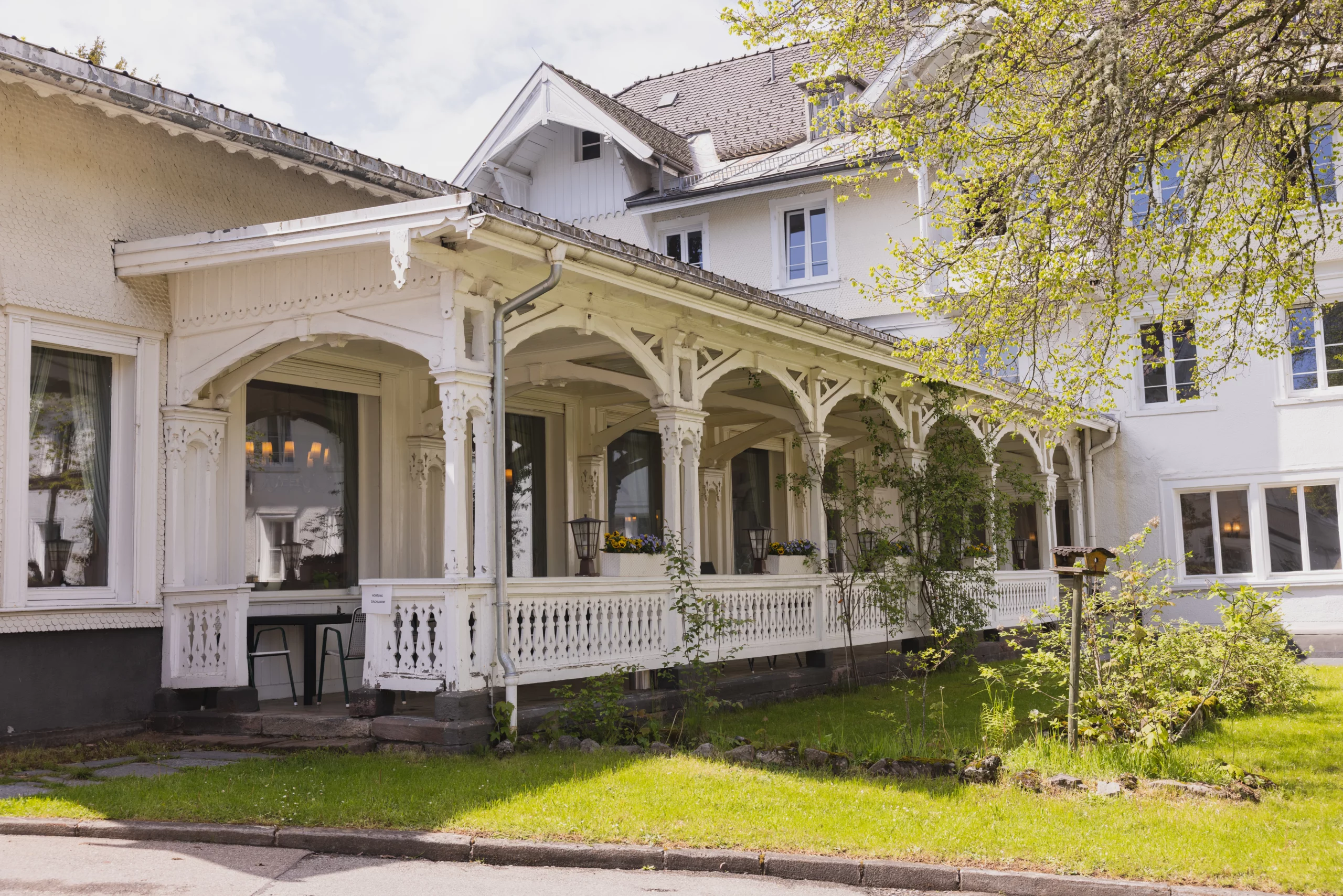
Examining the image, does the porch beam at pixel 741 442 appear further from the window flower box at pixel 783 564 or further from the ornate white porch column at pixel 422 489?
the ornate white porch column at pixel 422 489

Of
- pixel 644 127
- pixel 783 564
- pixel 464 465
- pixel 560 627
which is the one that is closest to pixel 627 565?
pixel 560 627

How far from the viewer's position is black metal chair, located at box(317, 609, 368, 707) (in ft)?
35.3

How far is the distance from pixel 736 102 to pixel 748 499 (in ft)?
29.0

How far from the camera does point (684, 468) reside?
11.3 m

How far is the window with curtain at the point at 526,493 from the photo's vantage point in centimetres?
1408

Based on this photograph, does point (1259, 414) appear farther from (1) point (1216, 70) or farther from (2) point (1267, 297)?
(1) point (1216, 70)

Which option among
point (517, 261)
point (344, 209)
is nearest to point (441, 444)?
point (344, 209)

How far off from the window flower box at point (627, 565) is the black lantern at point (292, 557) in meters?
2.85

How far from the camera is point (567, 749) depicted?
28.3 feet

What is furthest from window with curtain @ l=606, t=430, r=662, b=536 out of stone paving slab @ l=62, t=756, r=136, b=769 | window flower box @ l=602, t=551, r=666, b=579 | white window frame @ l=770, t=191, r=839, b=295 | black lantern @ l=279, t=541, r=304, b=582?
stone paving slab @ l=62, t=756, r=136, b=769

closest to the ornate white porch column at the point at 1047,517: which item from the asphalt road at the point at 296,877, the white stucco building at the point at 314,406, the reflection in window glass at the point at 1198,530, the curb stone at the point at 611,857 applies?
the reflection in window glass at the point at 1198,530

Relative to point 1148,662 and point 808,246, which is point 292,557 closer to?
point 1148,662

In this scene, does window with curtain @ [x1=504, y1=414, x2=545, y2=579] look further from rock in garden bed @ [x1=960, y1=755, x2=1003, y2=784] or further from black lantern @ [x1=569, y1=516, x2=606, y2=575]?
rock in garden bed @ [x1=960, y1=755, x2=1003, y2=784]

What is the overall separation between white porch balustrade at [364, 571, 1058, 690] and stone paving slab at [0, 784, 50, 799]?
223cm
